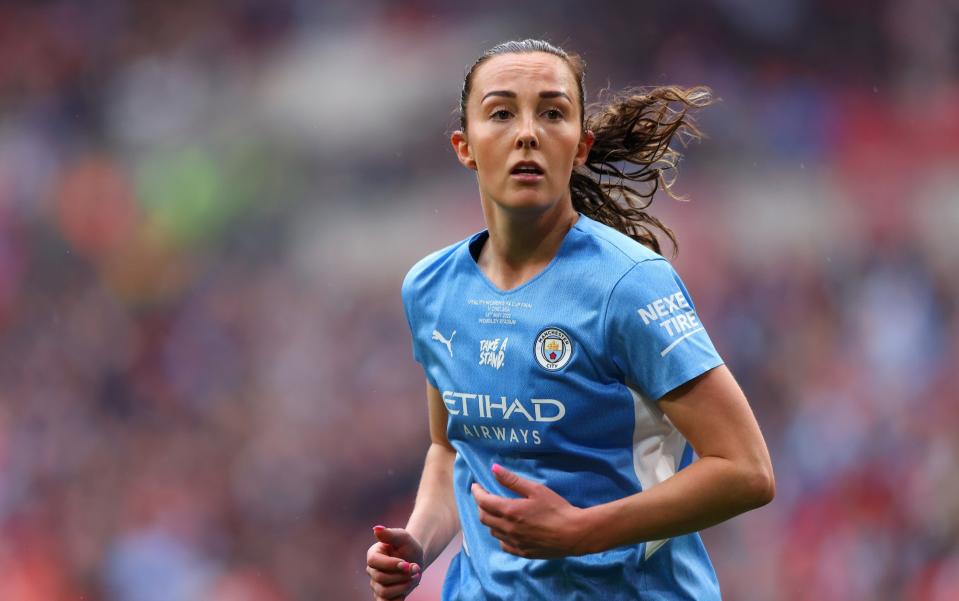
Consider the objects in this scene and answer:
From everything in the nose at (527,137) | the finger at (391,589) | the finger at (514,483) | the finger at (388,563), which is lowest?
the finger at (391,589)

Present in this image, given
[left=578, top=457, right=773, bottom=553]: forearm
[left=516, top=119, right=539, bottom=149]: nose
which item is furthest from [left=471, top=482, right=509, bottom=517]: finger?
[left=516, top=119, right=539, bottom=149]: nose

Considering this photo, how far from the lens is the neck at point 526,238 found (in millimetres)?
2631

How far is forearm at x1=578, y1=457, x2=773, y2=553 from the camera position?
2.28m

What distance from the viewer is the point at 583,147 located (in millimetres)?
2781

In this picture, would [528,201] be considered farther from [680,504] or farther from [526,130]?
[680,504]

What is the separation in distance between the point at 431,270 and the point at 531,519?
0.79 m

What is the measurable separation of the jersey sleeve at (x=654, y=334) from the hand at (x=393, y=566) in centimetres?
60

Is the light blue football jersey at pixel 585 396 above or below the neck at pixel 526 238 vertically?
below

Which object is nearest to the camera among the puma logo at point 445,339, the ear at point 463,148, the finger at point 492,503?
the finger at point 492,503

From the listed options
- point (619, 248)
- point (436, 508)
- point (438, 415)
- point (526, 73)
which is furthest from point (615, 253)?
point (436, 508)

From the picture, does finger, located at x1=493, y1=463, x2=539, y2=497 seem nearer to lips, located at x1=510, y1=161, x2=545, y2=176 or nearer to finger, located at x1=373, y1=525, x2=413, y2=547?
finger, located at x1=373, y1=525, x2=413, y2=547

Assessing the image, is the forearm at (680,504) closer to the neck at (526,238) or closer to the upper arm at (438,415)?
the neck at (526,238)

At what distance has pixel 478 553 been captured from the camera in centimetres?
263

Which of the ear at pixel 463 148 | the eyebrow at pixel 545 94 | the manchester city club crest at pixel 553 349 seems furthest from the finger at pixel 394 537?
the eyebrow at pixel 545 94
